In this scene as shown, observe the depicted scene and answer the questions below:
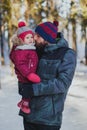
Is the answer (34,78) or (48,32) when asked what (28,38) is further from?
(34,78)

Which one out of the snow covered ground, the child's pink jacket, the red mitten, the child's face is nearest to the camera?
the red mitten

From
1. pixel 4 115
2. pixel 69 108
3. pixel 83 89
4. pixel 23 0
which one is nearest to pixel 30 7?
pixel 23 0

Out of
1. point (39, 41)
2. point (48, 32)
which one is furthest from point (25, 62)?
point (48, 32)

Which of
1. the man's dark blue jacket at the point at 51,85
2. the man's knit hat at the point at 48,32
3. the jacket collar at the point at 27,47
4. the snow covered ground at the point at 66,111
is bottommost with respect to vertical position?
the snow covered ground at the point at 66,111

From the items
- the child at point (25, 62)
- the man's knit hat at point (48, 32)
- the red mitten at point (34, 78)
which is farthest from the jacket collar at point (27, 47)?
the red mitten at point (34, 78)

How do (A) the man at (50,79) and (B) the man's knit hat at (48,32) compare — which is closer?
(A) the man at (50,79)

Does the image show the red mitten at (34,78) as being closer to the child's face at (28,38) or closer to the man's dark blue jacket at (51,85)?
the man's dark blue jacket at (51,85)

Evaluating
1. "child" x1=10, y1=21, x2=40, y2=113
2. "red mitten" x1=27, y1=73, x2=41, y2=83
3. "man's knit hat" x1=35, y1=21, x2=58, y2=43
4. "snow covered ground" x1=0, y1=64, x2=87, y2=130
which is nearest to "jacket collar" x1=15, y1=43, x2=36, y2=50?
"child" x1=10, y1=21, x2=40, y2=113

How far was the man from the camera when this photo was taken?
4.20 meters

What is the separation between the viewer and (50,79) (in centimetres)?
421

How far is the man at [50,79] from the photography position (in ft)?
13.8

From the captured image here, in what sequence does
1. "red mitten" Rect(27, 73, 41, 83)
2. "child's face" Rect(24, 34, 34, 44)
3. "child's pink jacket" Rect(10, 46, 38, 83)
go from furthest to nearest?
"child's face" Rect(24, 34, 34, 44)
"child's pink jacket" Rect(10, 46, 38, 83)
"red mitten" Rect(27, 73, 41, 83)

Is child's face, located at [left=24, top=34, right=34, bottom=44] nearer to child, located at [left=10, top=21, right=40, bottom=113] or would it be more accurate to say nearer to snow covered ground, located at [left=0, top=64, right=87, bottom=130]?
child, located at [left=10, top=21, right=40, bottom=113]

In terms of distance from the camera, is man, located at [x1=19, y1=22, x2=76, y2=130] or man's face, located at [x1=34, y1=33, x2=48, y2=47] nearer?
man, located at [x1=19, y1=22, x2=76, y2=130]
